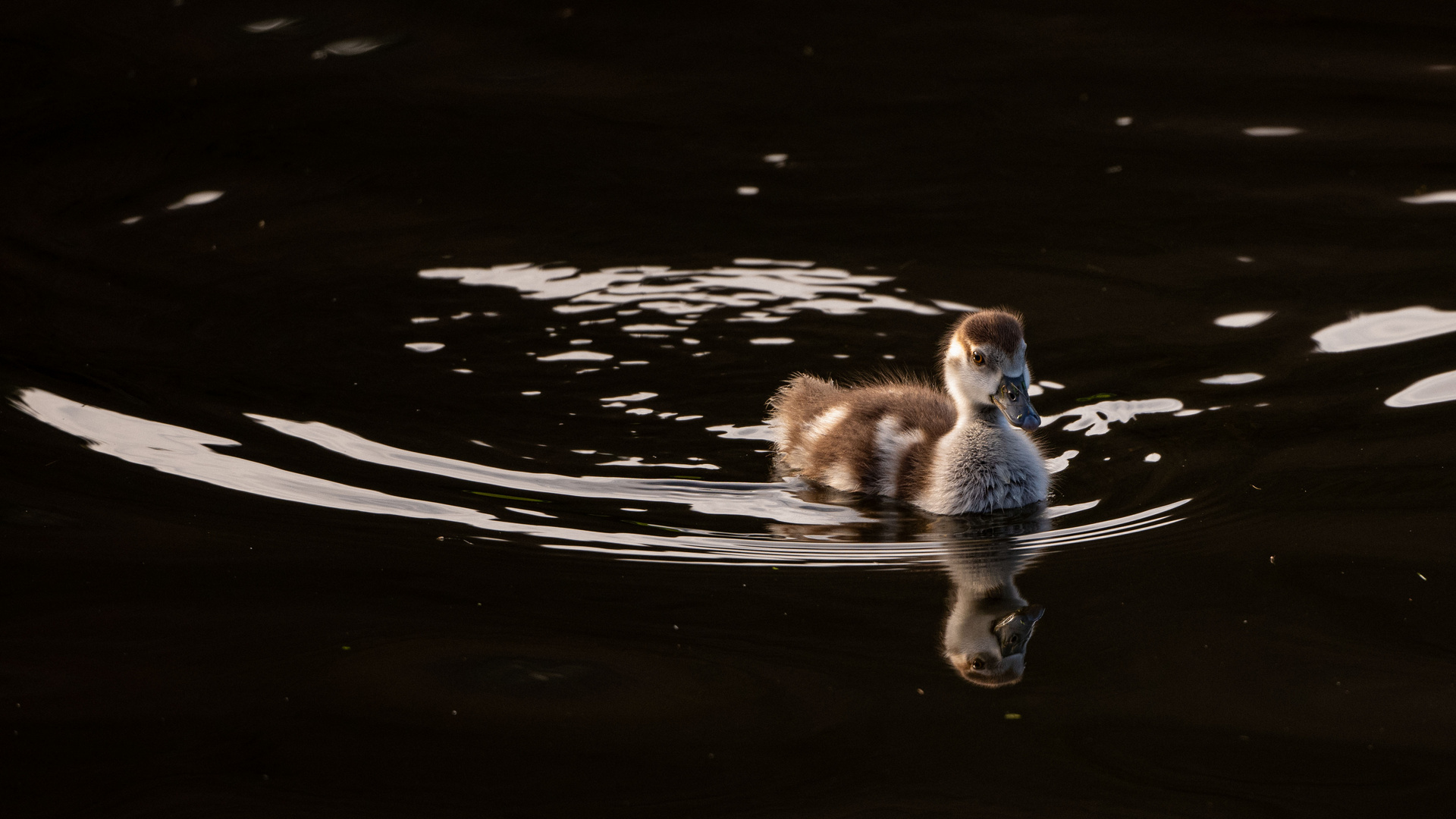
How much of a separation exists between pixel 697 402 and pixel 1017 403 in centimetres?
117

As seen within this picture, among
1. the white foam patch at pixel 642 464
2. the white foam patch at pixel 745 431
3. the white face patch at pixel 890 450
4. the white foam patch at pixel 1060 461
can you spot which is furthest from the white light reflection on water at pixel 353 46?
the white foam patch at pixel 1060 461

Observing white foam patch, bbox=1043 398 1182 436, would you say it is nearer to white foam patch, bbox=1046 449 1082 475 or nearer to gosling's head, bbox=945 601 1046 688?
white foam patch, bbox=1046 449 1082 475

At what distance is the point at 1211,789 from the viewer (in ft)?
8.69

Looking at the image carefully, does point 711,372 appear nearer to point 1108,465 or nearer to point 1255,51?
point 1108,465

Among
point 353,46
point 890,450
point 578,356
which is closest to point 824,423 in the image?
point 890,450

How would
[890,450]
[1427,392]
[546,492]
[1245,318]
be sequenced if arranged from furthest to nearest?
1. [1245,318]
2. [1427,392]
3. [890,450]
4. [546,492]

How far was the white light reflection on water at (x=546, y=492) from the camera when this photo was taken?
12.2 feet

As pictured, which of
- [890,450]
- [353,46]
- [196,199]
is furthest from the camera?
[353,46]

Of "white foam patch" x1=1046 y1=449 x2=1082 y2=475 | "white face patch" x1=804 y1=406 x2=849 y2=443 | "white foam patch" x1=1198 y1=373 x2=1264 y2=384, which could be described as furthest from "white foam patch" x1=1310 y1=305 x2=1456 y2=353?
"white face patch" x1=804 y1=406 x2=849 y2=443

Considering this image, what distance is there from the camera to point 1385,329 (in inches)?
205

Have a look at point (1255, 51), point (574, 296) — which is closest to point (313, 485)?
point (574, 296)

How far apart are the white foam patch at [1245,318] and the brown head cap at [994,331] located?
56.7 inches

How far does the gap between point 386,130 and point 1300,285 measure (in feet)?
13.7

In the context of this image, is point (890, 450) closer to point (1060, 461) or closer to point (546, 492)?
point (1060, 461)
